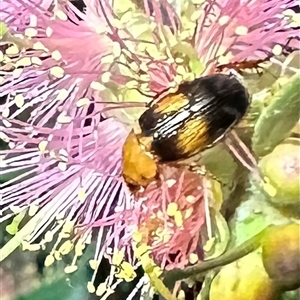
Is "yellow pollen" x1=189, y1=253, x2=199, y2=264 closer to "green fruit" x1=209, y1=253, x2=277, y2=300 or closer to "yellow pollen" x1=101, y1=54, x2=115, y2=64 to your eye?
"green fruit" x1=209, y1=253, x2=277, y2=300

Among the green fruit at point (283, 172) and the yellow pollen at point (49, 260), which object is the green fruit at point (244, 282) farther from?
the yellow pollen at point (49, 260)

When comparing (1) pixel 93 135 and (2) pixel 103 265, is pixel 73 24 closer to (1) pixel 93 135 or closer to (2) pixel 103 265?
(1) pixel 93 135

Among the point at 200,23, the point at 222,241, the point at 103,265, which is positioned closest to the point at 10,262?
the point at 103,265

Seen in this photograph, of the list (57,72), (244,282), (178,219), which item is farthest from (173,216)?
(57,72)

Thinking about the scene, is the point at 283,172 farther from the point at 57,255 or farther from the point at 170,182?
the point at 57,255

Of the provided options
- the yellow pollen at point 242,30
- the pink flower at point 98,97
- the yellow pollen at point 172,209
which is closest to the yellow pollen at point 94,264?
the pink flower at point 98,97
